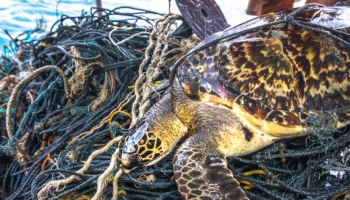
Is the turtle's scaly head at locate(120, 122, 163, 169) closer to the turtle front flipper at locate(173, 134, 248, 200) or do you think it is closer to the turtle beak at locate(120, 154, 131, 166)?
the turtle beak at locate(120, 154, 131, 166)

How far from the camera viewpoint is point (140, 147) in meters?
1.32

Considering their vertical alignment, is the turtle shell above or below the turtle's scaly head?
above

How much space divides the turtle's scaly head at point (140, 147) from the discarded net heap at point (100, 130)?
4cm

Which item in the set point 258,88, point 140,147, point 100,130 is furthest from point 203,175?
point 100,130

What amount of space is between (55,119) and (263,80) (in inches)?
38.4

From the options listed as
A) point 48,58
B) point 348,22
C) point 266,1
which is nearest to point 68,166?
point 48,58

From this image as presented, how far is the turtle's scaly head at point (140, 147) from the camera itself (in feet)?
4.12

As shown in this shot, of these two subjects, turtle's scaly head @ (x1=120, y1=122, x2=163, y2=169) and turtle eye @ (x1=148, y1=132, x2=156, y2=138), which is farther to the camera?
turtle eye @ (x1=148, y1=132, x2=156, y2=138)

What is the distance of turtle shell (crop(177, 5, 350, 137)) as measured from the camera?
1298 mm

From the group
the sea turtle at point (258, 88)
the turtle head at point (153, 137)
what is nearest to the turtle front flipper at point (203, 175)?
the sea turtle at point (258, 88)

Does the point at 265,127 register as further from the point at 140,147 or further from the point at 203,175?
the point at 140,147

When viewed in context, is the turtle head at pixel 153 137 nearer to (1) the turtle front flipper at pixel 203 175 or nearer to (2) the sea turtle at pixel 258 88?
(2) the sea turtle at pixel 258 88

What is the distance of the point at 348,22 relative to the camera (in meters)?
1.31

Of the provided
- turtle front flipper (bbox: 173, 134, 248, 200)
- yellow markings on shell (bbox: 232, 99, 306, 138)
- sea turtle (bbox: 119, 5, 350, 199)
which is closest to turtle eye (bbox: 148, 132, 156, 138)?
sea turtle (bbox: 119, 5, 350, 199)
